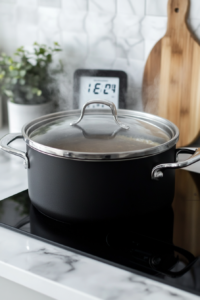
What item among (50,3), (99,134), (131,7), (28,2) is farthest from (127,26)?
(99,134)

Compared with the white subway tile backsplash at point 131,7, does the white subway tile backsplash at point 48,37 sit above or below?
below

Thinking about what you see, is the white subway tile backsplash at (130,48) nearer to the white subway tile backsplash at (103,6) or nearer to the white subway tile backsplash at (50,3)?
the white subway tile backsplash at (103,6)

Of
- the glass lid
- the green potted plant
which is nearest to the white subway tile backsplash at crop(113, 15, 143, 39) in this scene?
the green potted plant

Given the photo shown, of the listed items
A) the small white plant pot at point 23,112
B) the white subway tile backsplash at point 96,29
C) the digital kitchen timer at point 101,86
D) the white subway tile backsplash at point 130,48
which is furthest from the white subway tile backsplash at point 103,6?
the small white plant pot at point 23,112

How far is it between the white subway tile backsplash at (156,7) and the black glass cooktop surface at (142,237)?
2.04 feet

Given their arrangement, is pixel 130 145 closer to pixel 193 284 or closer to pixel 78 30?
pixel 193 284

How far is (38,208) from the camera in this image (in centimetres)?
80

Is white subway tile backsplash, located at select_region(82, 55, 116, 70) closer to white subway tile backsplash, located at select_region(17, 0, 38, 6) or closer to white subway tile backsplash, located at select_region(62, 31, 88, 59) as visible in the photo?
white subway tile backsplash, located at select_region(62, 31, 88, 59)

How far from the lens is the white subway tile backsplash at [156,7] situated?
1188 mm

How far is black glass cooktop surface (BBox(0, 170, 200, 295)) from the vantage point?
0.64 meters

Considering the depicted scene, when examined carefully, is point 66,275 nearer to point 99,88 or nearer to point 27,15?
point 99,88

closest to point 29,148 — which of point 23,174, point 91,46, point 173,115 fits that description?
point 23,174

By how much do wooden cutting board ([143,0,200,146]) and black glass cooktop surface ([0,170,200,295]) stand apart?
0.40 m

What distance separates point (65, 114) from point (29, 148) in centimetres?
20
